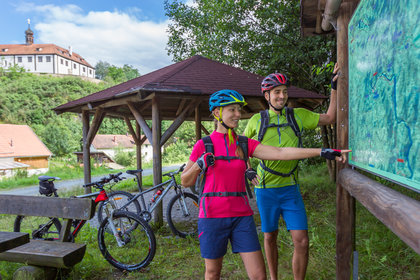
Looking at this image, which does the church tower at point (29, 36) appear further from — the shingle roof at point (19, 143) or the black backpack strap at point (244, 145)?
the black backpack strap at point (244, 145)

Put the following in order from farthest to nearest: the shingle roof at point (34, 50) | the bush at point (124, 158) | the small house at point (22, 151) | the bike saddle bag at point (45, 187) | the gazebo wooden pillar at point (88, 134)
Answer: the shingle roof at point (34, 50), the bush at point (124, 158), the small house at point (22, 151), the gazebo wooden pillar at point (88, 134), the bike saddle bag at point (45, 187)

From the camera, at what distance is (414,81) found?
1148 mm

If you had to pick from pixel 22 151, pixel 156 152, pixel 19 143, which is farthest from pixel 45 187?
pixel 19 143

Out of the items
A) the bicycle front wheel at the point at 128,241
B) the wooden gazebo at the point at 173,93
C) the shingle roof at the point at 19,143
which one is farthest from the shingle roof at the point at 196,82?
the shingle roof at the point at 19,143

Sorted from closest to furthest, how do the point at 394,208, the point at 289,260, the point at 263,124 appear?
the point at 394,208 < the point at 263,124 < the point at 289,260

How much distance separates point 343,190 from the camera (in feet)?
8.47

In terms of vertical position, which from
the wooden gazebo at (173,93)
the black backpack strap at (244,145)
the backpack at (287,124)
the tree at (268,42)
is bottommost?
the black backpack strap at (244,145)

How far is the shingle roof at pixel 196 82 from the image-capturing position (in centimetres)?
570

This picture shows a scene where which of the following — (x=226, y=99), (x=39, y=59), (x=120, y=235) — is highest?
(x=39, y=59)

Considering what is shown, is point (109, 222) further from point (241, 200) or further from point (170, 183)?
point (241, 200)

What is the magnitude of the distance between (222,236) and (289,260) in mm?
2331

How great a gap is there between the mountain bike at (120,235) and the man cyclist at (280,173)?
6.12ft

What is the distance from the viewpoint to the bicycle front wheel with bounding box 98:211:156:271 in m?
4.04

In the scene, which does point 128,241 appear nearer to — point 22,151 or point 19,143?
point 22,151
